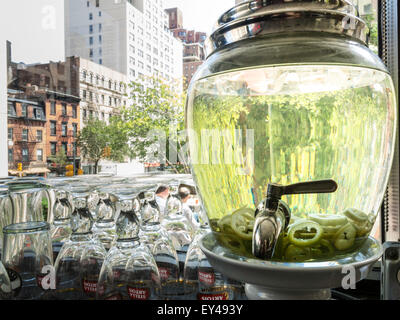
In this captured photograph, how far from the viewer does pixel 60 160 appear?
72.0 inches

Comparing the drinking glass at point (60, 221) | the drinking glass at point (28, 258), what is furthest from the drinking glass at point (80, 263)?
the drinking glass at point (60, 221)

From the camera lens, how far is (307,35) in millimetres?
386

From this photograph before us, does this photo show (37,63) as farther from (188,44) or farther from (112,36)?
(188,44)

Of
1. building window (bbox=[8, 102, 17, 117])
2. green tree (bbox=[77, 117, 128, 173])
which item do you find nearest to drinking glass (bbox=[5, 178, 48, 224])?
green tree (bbox=[77, 117, 128, 173])

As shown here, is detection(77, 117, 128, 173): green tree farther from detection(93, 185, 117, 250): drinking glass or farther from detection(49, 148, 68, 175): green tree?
detection(93, 185, 117, 250): drinking glass

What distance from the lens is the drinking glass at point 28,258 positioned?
55 centimetres

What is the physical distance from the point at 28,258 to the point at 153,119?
1436mm

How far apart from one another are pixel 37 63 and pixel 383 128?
5.69 ft

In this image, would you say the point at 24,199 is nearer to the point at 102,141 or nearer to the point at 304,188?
the point at 304,188

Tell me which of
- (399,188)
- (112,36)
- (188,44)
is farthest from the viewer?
(112,36)

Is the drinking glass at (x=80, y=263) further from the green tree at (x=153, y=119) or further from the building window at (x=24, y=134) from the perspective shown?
the building window at (x=24, y=134)

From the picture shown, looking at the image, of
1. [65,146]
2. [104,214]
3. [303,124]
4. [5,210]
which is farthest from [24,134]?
[303,124]

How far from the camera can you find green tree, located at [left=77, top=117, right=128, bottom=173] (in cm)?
183

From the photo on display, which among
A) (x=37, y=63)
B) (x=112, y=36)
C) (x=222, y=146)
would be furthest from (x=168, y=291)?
(x=112, y=36)
